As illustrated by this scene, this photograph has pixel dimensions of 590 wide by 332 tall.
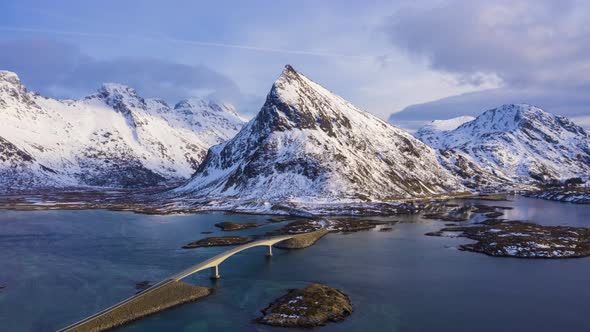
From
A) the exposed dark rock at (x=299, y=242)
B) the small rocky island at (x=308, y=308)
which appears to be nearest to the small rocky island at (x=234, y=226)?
the exposed dark rock at (x=299, y=242)

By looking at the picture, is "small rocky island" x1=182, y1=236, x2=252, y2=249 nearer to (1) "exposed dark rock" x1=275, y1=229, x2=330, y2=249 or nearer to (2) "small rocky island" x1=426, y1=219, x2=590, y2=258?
(1) "exposed dark rock" x1=275, y1=229, x2=330, y2=249

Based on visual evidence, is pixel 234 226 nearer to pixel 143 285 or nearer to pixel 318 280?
pixel 318 280

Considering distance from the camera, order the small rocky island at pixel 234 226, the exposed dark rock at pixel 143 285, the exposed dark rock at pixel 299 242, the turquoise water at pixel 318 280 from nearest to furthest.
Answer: the turquoise water at pixel 318 280 → the exposed dark rock at pixel 143 285 → the exposed dark rock at pixel 299 242 → the small rocky island at pixel 234 226

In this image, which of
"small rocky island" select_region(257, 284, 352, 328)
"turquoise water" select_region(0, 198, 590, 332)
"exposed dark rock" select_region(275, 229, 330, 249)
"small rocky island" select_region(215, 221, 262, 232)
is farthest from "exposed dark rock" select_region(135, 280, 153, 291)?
"small rocky island" select_region(215, 221, 262, 232)

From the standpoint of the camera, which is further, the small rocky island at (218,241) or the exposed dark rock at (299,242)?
the small rocky island at (218,241)

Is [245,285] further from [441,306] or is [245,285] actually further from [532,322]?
Result: [532,322]

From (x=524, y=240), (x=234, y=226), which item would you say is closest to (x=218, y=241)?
(x=234, y=226)

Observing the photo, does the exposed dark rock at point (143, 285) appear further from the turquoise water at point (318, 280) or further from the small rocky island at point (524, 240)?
the small rocky island at point (524, 240)

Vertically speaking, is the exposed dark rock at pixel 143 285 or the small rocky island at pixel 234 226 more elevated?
the small rocky island at pixel 234 226

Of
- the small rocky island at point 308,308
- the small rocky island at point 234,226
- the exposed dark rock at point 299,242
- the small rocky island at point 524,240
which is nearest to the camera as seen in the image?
the small rocky island at point 308,308
